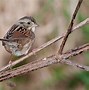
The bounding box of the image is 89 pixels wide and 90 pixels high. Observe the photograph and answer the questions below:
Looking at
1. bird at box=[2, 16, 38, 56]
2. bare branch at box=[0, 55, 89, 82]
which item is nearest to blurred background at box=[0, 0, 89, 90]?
bird at box=[2, 16, 38, 56]

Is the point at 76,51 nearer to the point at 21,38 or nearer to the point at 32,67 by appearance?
the point at 32,67

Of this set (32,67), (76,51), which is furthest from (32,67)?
(76,51)

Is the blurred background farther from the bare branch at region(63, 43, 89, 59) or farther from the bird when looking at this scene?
the bare branch at region(63, 43, 89, 59)

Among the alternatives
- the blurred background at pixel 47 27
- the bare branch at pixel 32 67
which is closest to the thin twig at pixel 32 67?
the bare branch at pixel 32 67

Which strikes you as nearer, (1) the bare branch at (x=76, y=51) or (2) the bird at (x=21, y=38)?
(1) the bare branch at (x=76, y=51)

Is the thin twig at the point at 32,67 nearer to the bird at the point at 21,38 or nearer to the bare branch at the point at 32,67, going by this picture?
the bare branch at the point at 32,67

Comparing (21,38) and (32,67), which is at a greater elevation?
(21,38)

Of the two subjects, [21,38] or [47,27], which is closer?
[21,38]

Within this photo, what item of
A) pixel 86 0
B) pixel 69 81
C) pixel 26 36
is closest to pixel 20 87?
pixel 69 81
